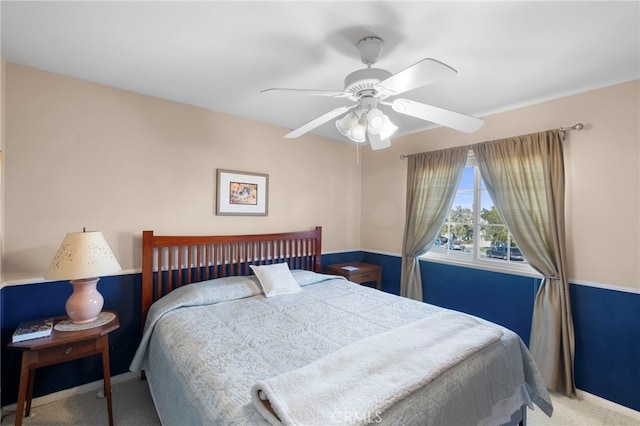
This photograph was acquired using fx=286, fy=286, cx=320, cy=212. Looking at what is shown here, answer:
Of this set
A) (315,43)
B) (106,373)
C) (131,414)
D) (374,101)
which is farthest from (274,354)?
(315,43)

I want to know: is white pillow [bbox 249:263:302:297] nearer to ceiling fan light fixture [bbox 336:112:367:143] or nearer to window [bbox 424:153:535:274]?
ceiling fan light fixture [bbox 336:112:367:143]

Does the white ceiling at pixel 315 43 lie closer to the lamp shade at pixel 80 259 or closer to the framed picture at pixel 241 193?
the framed picture at pixel 241 193

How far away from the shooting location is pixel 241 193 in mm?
3068

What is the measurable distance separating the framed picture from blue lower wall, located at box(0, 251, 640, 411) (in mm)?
1034

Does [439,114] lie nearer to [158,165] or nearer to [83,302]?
[158,165]

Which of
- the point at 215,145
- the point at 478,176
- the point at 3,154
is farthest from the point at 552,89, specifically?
the point at 3,154

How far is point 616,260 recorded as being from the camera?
84.8 inches

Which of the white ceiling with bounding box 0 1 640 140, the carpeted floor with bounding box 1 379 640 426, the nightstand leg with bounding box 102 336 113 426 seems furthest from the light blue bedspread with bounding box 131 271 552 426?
the white ceiling with bounding box 0 1 640 140

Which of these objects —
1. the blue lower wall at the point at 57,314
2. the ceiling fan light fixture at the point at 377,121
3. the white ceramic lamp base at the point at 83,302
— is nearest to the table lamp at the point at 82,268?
the white ceramic lamp base at the point at 83,302

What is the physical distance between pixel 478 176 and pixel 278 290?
2.33 m

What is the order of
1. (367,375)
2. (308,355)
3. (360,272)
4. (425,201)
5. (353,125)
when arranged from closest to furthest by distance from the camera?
(367,375) → (308,355) → (353,125) → (425,201) → (360,272)

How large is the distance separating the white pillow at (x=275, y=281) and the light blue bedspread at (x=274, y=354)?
3.4 inches

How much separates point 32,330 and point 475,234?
12.1 feet

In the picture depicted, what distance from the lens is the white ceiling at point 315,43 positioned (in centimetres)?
144
